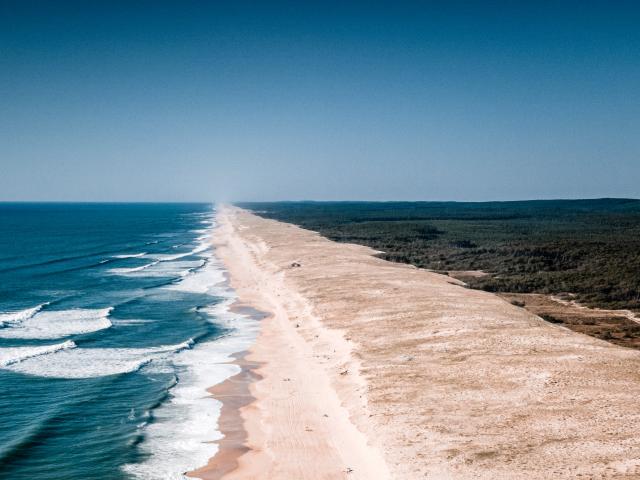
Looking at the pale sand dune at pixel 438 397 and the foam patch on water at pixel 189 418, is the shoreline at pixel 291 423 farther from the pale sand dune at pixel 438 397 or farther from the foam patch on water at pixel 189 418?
the foam patch on water at pixel 189 418

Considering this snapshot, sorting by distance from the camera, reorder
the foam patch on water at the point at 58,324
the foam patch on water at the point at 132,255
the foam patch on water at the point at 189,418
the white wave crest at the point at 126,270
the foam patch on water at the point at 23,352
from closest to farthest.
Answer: the foam patch on water at the point at 189,418 → the foam patch on water at the point at 23,352 → the foam patch on water at the point at 58,324 → the white wave crest at the point at 126,270 → the foam patch on water at the point at 132,255

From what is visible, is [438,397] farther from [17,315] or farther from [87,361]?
[17,315]

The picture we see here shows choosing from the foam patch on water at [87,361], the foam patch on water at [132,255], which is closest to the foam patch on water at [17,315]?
the foam patch on water at [87,361]

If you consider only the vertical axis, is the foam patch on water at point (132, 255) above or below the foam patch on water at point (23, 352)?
above

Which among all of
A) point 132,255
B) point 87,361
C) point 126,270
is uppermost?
point 132,255

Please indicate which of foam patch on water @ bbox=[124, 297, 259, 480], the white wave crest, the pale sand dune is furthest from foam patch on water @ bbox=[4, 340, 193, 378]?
the white wave crest

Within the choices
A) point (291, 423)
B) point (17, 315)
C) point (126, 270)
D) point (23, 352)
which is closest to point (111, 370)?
point (23, 352)

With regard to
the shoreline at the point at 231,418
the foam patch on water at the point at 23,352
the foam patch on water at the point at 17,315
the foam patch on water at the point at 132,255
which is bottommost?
the shoreline at the point at 231,418
